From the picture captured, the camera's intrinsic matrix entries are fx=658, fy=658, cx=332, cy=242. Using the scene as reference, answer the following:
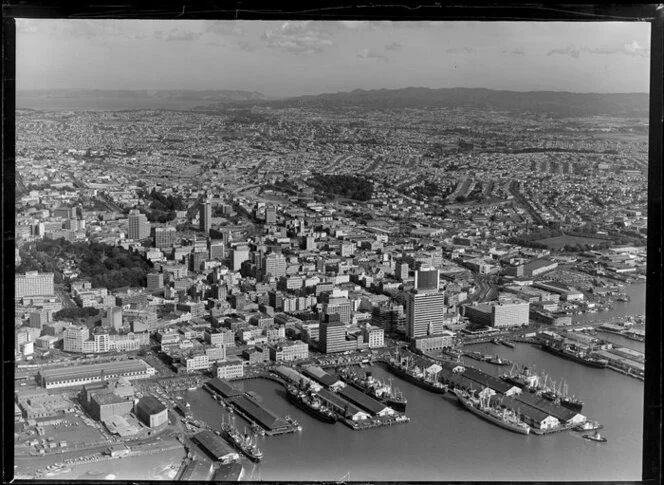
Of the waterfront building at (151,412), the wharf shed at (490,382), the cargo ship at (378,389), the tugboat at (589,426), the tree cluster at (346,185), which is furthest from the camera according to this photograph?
the tree cluster at (346,185)

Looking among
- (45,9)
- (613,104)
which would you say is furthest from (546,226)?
(45,9)

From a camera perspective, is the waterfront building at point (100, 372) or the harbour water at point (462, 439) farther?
the waterfront building at point (100, 372)

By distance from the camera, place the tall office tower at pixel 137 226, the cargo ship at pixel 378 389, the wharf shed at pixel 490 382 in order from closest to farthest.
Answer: the cargo ship at pixel 378 389 < the wharf shed at pixel 490 382 < the tall office tower at pixel 137 226

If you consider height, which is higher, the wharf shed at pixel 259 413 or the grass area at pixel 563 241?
the grass area at pixel 563 241

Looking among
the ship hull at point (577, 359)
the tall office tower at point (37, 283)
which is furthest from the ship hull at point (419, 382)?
the tall office tower at point (37, 283)

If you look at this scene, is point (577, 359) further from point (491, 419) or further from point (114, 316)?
point (114, 316)

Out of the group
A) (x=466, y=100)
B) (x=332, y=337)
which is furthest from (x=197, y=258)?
(x=466, y=100)

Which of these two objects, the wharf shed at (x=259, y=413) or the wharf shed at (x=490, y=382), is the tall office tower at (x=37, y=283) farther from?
the wharf shed at (x=490, y=382)
